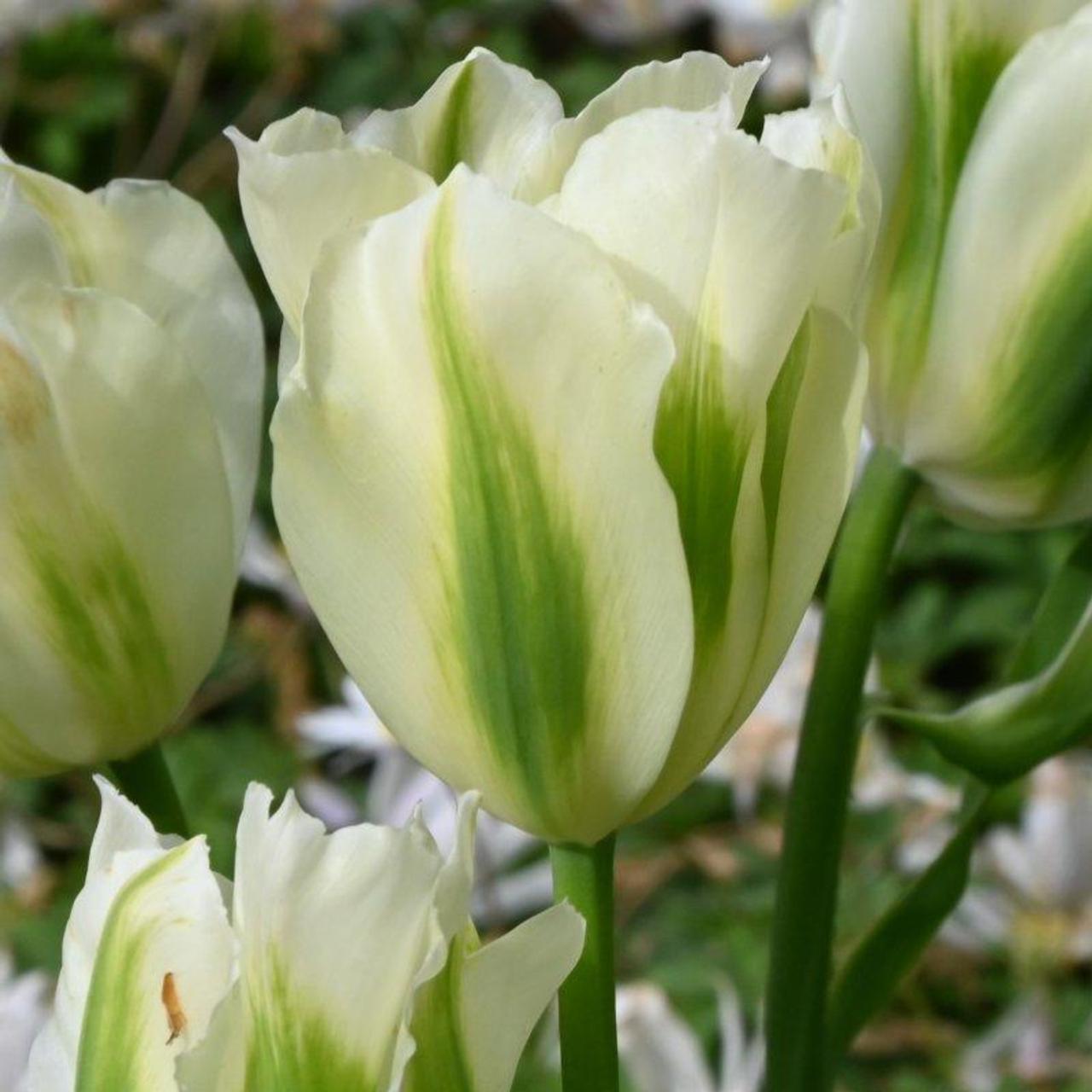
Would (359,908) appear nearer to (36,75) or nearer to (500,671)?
(500,671)

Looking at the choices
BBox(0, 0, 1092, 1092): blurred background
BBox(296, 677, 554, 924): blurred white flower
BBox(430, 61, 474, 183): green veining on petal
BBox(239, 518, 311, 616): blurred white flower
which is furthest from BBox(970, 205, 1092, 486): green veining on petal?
BBox(239, 518, 311, 616): blurred white flower

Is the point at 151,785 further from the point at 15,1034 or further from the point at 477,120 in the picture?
the point at 15,1034

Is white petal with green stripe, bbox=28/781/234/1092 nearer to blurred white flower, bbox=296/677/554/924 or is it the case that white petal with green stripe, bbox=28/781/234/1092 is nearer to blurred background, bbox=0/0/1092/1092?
blurred background, bbox=0/0/1092/1092

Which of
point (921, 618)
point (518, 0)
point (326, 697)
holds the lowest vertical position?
point (326, 697)

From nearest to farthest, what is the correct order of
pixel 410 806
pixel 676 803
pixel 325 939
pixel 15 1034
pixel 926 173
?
pixel 325 939 → pixel 926 173 → pixel 15 1034 → pixel 410 806 → pixel 676 803

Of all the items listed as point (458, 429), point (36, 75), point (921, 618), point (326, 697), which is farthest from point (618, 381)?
point (36, 75)

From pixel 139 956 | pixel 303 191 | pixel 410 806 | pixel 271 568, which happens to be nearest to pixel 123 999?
pixel 139 956

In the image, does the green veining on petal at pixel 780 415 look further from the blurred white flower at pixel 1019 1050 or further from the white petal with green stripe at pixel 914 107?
the blurred white flower at pixel 1019 1050
